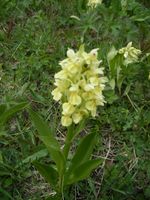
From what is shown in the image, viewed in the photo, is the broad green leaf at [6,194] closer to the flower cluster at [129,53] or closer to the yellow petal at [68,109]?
Result: the yellow petal at [68,109]

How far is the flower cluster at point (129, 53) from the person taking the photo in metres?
2.87

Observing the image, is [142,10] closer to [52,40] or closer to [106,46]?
[106,46]

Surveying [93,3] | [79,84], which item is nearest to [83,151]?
[79,84]

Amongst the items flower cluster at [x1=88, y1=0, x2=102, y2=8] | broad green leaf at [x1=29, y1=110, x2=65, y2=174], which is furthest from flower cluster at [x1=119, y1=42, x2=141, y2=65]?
broad green leaf at [x1=29, y1=110, x2=65, y2=174]

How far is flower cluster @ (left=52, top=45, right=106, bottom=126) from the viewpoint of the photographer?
1.88 m

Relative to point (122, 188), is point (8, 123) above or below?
above

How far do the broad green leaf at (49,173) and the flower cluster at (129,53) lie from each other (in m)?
0.92

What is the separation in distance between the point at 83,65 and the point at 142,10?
4.80ft

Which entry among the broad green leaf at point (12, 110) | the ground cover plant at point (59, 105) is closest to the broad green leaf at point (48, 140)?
the ground cover plant at point (59, 105)

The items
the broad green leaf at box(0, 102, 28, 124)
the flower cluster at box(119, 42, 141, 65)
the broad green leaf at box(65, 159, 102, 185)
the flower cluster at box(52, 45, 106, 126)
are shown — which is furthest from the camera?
the flower cluster at box(119, 42, 141, 65)

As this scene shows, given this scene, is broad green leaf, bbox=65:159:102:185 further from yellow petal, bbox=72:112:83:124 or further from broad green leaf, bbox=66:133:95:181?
yellow petal, bbox=72:112:83:124

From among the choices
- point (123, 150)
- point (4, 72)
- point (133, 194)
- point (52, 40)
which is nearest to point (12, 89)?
point (4, 72)

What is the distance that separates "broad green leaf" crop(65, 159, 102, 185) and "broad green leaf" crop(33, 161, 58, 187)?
59mm

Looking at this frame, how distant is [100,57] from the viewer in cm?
299
